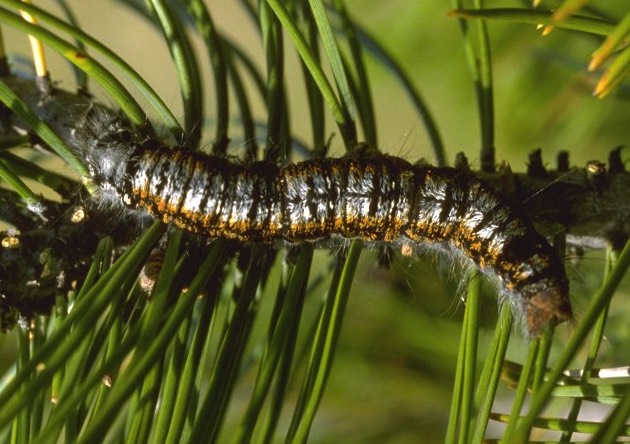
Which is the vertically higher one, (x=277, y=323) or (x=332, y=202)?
(x=332, y=202)

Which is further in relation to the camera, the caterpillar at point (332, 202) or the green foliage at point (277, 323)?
the caterpillar at point (332, 202)

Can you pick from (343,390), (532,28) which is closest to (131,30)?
(532,28)

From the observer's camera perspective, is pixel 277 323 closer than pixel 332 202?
Yes

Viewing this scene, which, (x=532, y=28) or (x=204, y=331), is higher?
(x=532, y=28)

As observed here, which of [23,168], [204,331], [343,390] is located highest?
[23,168]

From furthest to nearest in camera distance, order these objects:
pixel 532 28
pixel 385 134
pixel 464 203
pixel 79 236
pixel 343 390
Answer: pixel 385 134 → pixel 532 28 → pixel 343 390 → pixel 464 203 → pixel 79 236

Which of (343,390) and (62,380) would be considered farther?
(343,390)

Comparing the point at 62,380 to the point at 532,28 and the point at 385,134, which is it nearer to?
the point at 532,28

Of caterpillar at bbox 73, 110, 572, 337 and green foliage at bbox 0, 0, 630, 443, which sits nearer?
green foliage at bbox 0, 0, 630, 443
